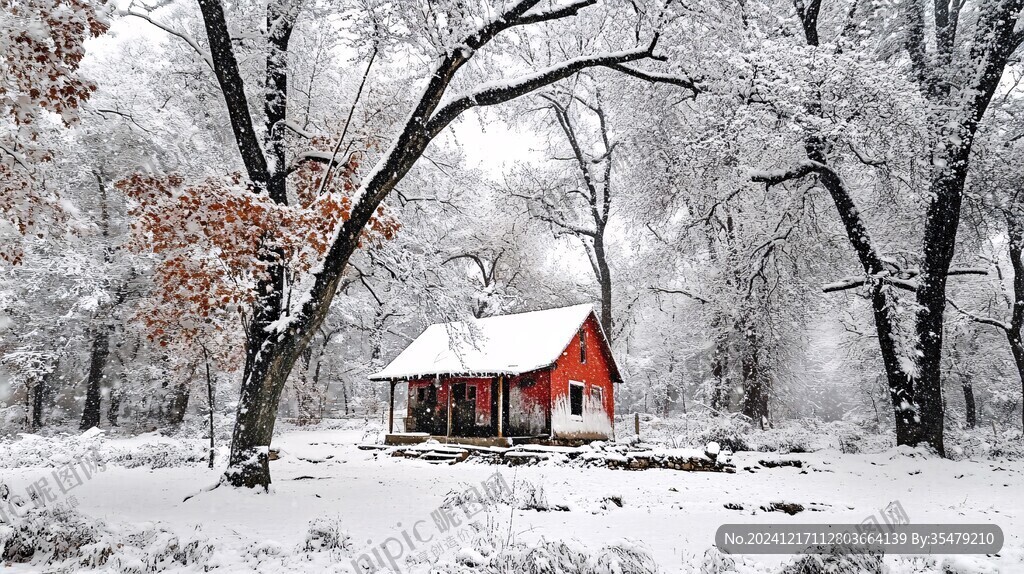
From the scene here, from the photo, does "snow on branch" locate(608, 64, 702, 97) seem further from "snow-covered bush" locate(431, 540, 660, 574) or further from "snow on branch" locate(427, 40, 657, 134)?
"snow-covered bush" locate(431, 540, 660, 574)

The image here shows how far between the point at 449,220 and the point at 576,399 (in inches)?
399

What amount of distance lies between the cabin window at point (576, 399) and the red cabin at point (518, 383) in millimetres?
40

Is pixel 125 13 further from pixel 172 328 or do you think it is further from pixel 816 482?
pixel 816 482

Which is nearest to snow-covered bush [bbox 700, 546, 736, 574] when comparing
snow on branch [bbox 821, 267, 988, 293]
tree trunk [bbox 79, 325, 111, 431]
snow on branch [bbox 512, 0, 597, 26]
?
snow on branch [bbox 512, 0, 597, 26]

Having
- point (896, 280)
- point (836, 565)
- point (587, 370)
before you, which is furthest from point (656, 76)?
point (587, 370)

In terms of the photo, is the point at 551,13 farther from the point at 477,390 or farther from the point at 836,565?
the point at 477,390

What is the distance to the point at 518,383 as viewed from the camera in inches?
835

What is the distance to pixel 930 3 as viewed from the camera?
48.8 feet

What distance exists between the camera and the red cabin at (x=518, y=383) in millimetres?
20234

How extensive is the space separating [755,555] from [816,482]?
774 centimetres

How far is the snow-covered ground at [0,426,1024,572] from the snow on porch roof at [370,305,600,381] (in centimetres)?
552

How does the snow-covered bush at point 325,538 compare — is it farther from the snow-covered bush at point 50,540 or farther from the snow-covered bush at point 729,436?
the snow-covered bush at point 729,436

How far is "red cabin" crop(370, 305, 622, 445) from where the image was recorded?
20.2 m

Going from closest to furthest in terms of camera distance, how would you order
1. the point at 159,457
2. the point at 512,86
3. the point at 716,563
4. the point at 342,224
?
the point at 716,563 → the point at 342,224 → the point at 512,86 → the point at 159,457
